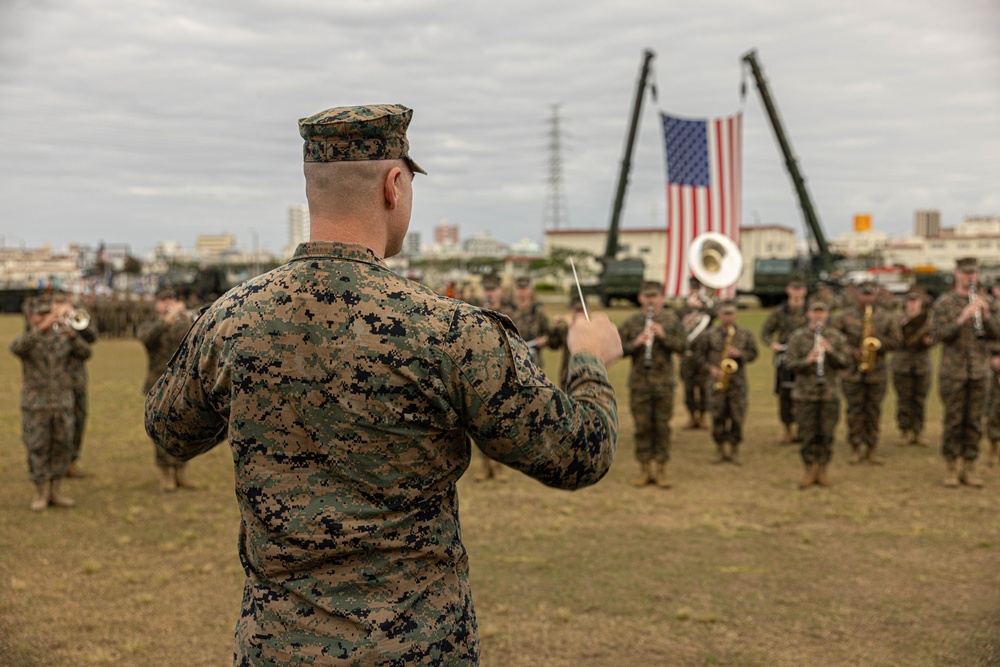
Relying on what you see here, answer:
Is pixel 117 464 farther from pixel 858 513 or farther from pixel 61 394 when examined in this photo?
pixel 858 513

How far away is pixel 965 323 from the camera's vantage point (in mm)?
9625

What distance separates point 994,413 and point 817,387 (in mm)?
2703

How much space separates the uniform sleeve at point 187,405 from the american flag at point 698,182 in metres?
19.2

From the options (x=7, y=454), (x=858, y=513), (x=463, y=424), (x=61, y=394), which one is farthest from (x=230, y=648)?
(x=7, y=454)

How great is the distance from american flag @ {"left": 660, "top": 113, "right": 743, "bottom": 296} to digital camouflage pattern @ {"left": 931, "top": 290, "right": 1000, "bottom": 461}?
1141 cm

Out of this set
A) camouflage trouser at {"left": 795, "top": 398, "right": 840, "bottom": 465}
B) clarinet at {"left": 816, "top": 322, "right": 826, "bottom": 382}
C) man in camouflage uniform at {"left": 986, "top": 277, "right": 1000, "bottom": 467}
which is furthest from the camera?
man in camouflage uniform at {"left": 986, "top": 277, "right": 1000, "bottom": 467}

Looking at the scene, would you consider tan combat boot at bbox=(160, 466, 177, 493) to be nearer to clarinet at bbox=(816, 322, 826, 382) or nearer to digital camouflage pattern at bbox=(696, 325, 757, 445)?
digital camouflage pattern at bbox=(696, 325, 757, 445)

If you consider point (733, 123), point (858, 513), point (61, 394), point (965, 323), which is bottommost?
point (858, 513)

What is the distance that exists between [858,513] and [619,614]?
3.74 m

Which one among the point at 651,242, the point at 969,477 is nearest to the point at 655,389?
the point at 969,477

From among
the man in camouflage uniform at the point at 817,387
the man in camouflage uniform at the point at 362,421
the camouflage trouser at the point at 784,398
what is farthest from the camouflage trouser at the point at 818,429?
the man in camouflage uniform at the point at 362,421

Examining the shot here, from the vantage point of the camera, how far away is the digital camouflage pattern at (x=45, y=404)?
8.72 metres

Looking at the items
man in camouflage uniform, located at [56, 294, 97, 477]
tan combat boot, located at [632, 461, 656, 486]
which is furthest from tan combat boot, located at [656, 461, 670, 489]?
Result: man in camouflage uniform, located at [56, 294, 97, 477]

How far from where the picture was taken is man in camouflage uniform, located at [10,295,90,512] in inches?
343
